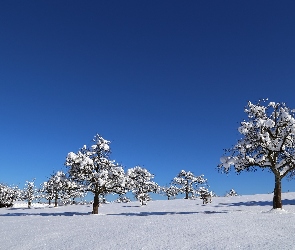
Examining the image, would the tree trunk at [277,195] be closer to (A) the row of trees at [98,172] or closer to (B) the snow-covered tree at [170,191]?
(A) the row of trees at [98,172]

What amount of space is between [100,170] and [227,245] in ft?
88.9

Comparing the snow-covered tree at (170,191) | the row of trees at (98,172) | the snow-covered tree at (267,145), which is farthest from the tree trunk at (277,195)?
the snow-covered tree at (170,191)

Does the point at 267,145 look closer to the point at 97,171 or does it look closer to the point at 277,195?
the point at 277,195

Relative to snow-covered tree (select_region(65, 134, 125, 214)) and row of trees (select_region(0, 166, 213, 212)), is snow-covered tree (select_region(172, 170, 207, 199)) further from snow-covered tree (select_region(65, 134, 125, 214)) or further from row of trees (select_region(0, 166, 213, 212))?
snow-covered tree (select_region(65, 134, 125, 214))

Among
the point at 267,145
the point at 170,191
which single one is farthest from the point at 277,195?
the point at 170,191

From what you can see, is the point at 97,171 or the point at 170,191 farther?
the point at 170,191

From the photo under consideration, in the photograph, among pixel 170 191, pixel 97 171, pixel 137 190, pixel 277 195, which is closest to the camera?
pixel 277 195

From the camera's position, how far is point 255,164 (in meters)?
31.0

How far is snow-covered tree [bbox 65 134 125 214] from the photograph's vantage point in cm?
3766

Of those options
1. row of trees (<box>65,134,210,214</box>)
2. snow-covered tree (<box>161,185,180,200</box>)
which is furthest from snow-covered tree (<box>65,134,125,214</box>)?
snow-covered tree (<box>161,185,180,200</box>)

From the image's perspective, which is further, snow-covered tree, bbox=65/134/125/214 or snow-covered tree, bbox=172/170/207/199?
snow-covered tree, bbox=172/170/207/199

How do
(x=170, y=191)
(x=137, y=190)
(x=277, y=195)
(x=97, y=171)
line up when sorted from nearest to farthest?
1. (x=277, y=195)
2. (x=97, y=171)
3. (x=137, y=190)
4. (x=170, y=191)

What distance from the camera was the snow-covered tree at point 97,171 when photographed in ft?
124

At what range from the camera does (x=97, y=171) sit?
128 ft
